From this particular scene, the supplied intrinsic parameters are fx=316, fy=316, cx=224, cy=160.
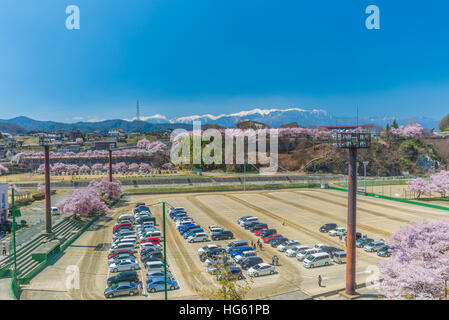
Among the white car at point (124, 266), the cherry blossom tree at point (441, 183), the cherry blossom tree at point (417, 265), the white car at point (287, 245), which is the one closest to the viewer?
the cherry blossom tree at point (417, 265)

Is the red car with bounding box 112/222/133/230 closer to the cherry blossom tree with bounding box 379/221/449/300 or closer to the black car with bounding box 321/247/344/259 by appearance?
the black car with bounding box 321/247/344/259

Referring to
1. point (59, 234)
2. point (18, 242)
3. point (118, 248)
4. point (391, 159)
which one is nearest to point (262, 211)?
point (118, 248)

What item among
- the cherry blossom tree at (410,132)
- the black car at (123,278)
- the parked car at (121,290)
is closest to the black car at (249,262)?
the black car at (123,278)

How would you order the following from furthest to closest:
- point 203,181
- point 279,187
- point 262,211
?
point 203,181
point 279,187
point 262,211

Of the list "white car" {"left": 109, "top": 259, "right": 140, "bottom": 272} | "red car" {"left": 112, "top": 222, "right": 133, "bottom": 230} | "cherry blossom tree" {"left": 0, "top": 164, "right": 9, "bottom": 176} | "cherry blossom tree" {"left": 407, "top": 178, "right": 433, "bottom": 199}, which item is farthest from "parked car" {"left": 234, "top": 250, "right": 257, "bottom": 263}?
"cherry blossom tree" {"left": 0, "top": 164, "right": 9, "bottom": 176}

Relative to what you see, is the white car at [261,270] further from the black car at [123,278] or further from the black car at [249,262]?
the black car at [123,278]
